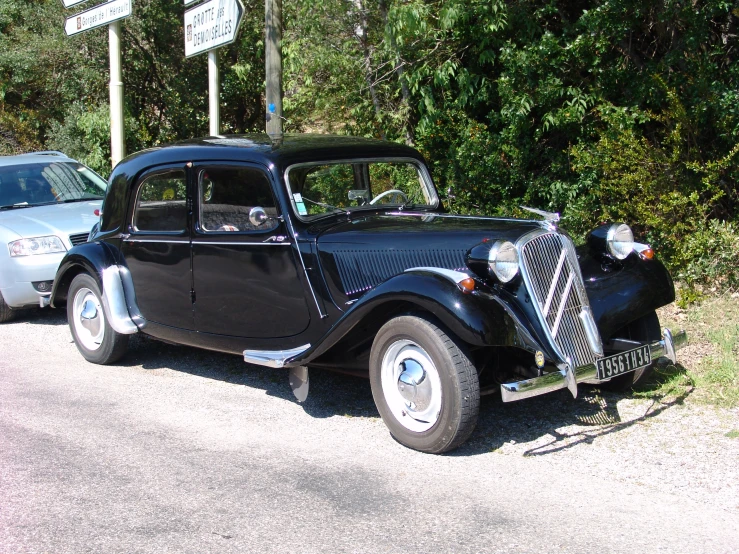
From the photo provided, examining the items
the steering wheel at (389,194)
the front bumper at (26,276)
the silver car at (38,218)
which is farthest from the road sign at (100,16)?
the steering wheel at (389,194)

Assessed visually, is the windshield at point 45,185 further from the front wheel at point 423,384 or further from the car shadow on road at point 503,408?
the front wheel at point 423,384

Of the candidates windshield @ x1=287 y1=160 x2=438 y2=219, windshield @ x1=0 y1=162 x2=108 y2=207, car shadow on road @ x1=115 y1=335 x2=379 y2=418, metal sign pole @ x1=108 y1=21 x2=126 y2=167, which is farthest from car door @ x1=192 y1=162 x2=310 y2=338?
metal sign pole @ x1=108 y1=21 x2=126 y2=167

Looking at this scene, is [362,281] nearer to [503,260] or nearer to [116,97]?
[503,260]

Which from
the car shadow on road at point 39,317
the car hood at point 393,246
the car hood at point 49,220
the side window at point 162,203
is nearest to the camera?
the car hood at point 393,246

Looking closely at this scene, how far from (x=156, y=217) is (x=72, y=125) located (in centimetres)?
937

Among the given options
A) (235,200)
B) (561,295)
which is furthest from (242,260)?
(561,295)

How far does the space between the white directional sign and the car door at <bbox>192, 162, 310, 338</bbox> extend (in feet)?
9.92

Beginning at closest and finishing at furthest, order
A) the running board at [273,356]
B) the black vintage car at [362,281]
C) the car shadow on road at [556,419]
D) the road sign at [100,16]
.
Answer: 1. the black vintage car at [362,281]
2. the car shadow on road at [556,419]
3. the running board at [273,356]
4. the road sign at [100,16]

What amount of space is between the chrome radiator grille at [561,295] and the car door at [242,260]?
1.51 meters

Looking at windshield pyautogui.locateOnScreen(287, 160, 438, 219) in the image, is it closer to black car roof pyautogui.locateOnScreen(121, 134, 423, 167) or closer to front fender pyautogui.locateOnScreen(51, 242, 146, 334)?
black car roof pyautogui.locateOnScreen(121, 134, 423, 167)

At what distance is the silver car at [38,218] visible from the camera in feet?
25.4

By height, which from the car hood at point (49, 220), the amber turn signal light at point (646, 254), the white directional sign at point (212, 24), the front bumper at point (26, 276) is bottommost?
the front bumper at point (26, 276)

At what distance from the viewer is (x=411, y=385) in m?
4.34

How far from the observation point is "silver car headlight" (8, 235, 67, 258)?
7730mm
